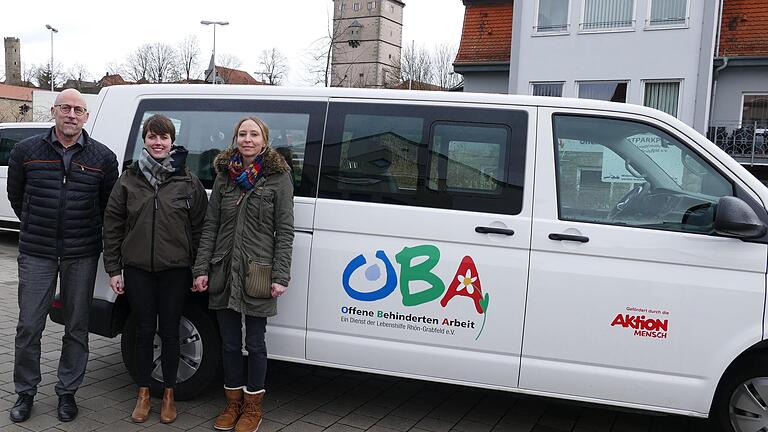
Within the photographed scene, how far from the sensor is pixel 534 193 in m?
3.60

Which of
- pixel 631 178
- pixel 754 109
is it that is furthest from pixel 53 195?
pixel 754 109

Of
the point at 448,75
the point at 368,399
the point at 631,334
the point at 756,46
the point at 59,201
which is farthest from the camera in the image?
the point at 448,75

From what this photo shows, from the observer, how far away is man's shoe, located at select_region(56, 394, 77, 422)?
388 centimetres

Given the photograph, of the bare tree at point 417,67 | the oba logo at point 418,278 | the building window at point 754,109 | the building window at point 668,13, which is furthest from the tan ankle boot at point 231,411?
the bare tree at point 417,67

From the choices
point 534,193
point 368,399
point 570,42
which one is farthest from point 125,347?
point 570,42

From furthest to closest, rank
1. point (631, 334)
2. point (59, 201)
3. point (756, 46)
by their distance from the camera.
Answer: point (756, 46) < point (59, 201) < point (631, 334)

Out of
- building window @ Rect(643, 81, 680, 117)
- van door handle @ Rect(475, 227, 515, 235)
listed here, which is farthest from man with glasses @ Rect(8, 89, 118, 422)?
building window @ Rect(643, 81, 680, 117)

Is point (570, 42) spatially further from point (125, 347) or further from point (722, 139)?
point (125, 347)

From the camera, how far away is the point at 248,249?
358cm

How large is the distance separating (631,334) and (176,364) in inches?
107

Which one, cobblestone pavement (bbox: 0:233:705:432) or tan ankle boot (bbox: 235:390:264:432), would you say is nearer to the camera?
tan ankle boot (bbox: 235:390:264:432)

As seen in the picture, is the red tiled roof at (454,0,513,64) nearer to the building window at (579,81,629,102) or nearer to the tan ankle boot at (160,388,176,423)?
the building window at (579,81,629,102)

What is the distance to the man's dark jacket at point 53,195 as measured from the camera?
372 cm

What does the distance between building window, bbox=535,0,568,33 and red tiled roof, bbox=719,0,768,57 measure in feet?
14.8
